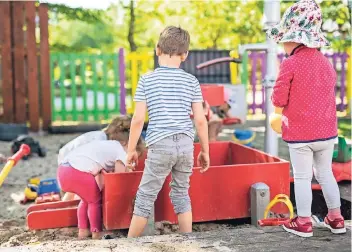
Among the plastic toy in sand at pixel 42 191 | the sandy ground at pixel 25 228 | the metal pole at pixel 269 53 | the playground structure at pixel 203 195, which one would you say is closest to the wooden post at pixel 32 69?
the sandy ground at pixel 25 228

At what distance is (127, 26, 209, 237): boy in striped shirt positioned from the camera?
9.40 ft

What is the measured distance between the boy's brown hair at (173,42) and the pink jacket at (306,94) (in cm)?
52

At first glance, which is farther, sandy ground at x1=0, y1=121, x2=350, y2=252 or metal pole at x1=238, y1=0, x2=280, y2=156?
metal pole at x1=238, y1=0, x2=280, y2=156

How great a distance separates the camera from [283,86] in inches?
108

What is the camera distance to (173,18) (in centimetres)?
1220

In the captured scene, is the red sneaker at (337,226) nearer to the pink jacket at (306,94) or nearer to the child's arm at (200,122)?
the pink jacket at (306,94)

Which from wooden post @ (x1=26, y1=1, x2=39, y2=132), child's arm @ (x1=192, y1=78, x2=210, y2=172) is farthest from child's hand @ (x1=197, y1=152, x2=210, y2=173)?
wooden post @ (x1=26, y1=1, x2=39, y2=132)

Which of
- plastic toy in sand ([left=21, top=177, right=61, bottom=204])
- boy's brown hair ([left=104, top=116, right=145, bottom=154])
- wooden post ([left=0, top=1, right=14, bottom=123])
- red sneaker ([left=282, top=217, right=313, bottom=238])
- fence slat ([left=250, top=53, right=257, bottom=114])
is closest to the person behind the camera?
red sneaker ([left=282, top=217, right=313, bottom=238])

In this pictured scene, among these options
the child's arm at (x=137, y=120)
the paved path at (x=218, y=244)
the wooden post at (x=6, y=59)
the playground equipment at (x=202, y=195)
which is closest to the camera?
the paved path at (x=218, y=244)

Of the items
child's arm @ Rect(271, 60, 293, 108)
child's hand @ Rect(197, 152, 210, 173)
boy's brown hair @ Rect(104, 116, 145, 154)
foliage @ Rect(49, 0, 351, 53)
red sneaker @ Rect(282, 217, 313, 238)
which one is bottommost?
red sneaker @ Rect(282, 217, 313, 238)

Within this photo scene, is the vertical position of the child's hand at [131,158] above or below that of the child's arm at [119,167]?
above

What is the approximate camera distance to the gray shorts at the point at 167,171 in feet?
9.40

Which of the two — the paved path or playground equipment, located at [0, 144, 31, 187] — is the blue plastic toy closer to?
playground equipment, located at [0, 144, 31, 187]

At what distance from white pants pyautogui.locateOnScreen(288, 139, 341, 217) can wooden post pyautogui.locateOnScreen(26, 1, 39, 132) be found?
5.98 metres
